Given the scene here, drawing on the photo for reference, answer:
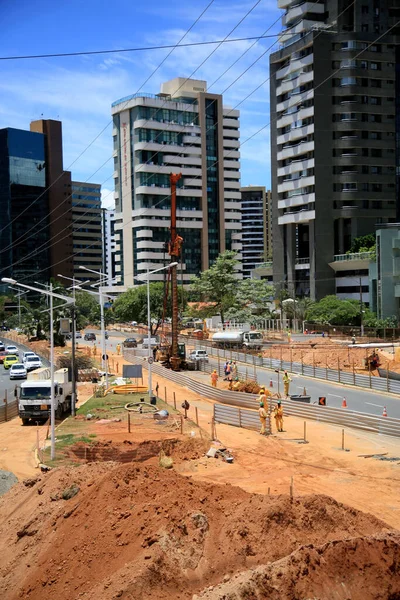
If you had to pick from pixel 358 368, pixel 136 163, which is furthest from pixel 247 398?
pixel 136 163

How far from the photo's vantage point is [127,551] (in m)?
14.6

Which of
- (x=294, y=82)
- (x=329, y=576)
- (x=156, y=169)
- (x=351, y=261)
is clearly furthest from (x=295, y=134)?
(x=329, y=576)

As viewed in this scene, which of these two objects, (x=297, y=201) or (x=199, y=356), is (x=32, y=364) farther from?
(x=297, y=201)

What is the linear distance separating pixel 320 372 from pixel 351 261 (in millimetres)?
48012

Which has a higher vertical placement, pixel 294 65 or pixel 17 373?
pixel 294 65

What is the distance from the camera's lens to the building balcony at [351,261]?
316ft

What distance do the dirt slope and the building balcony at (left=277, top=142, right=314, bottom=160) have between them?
93687 mm

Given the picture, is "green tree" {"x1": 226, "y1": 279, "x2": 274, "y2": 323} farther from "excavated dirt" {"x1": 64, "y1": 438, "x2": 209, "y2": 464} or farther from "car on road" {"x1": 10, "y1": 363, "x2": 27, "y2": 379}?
"excavated dirt" {"x1": 64, "y1": 438, "x2": 209, "y2": 464}

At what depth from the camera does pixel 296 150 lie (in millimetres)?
104750

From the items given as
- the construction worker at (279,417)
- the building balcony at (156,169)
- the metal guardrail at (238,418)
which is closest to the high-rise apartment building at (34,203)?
the building balcony at (156,169)

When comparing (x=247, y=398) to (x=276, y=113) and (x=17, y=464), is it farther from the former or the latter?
(x=276, y=113)

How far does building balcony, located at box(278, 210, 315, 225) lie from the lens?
104m

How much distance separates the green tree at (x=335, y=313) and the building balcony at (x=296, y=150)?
1018 inches

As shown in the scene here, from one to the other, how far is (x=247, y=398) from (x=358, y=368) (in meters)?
19.7
